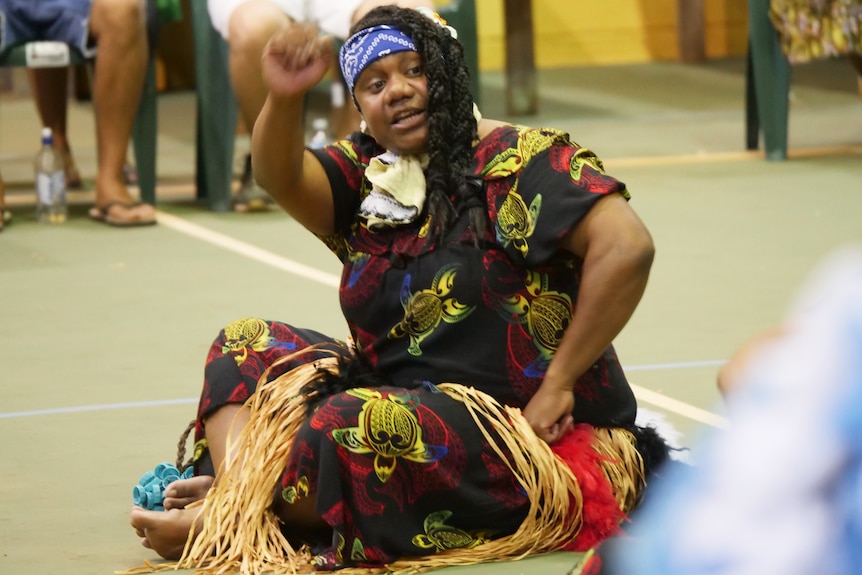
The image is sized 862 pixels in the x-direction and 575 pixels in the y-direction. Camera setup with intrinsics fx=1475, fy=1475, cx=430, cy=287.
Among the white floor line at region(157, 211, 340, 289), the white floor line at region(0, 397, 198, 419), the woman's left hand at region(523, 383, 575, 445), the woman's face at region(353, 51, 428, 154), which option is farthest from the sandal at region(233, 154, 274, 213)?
the woman's left hand at region(523, 383, 575, 445)

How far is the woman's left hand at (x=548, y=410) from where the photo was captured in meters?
2.33

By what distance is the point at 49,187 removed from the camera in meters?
5.70

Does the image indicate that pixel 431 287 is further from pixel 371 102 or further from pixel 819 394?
pixel 819 394

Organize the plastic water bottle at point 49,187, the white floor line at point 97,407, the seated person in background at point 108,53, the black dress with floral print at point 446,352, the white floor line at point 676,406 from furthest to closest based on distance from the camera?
the plastic water bottle at point 49,187 → the seated person in background at point 108,53 → the white floor line at point 97,407 → the white floor line at point 676,406 → the black dress with floral print at point 446,352

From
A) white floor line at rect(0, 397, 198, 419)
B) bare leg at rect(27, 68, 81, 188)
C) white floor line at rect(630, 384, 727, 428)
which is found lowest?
white floor line at rect(0, 397, 198, 419)

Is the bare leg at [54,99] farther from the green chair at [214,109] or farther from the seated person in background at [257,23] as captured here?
the seated person in background at [257,23]

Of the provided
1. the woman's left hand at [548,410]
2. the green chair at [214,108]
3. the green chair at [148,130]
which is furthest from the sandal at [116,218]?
the woman's left hand at [548,410]

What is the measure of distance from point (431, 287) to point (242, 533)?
498 millimetres

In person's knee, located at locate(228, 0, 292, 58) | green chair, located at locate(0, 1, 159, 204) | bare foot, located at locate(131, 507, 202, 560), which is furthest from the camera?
green chair, located at locate(0, 1, 159, 204)

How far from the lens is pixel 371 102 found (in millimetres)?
2459

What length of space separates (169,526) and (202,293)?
2.10 meters

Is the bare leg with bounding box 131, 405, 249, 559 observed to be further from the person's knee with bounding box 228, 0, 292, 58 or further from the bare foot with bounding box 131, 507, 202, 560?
the person's knee with bounding box 228, 0, 292, 58

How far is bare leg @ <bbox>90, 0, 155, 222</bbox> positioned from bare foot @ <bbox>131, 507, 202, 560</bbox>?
3284 millimetres

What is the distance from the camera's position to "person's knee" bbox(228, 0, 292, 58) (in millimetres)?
5355
